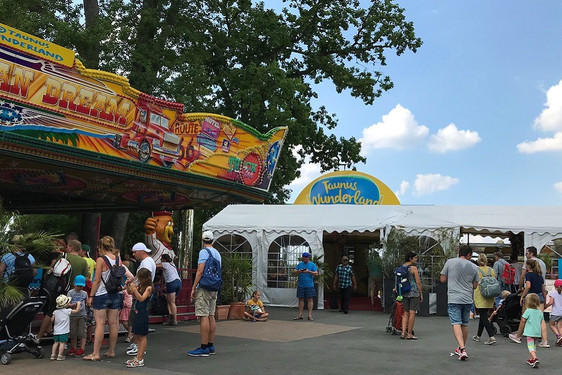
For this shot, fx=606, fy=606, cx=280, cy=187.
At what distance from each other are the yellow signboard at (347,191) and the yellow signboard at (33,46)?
16.6 metres

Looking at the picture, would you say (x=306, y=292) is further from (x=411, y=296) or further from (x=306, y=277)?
(x=411, y=296)

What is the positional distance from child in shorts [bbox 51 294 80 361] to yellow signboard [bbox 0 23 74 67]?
3822mm

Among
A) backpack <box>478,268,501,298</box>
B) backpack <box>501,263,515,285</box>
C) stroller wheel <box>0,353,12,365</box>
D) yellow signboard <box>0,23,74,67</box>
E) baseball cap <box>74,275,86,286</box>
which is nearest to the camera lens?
stroller wheel <box>0,353,12,365</box>

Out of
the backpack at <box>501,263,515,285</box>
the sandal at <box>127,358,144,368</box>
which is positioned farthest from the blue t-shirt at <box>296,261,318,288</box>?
the sandal at <box>127,358,144,368</box>

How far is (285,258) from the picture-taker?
19031 millimetres

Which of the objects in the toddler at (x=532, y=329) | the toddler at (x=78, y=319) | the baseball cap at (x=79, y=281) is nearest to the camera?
the toddler at (x=532, y=329)

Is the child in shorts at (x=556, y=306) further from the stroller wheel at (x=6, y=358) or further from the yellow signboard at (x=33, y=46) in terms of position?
the yellow signboard at (x=33, y=46)

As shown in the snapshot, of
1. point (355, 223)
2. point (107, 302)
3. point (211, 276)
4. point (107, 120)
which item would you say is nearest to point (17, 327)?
point (107, 302)

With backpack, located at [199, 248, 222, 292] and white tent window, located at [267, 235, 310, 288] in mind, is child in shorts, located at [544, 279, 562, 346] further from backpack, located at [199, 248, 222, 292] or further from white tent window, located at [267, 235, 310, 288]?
white tent window, located at [267, 235, 310, 288]

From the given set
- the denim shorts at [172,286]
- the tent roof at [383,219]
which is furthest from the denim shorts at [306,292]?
the denim shorts at [172,286]

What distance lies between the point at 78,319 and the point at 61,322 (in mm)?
409

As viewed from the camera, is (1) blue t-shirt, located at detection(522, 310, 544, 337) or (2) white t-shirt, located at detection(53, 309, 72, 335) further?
(1) blue t-shirt, located at detection(522, 310, 544, 337)

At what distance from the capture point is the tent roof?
17594mm

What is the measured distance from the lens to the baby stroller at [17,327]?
858cm
